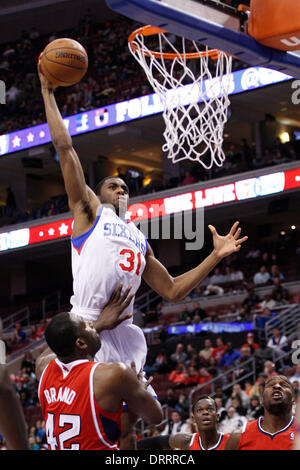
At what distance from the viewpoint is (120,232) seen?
164 inches

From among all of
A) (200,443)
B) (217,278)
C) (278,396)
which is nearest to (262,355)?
(217,278)

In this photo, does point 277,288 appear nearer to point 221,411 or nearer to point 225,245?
point 221,411

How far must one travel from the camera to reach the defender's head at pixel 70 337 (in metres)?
3.27

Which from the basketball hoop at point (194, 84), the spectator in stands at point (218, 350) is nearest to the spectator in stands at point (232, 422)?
the spectator in stands at point (218, 350)

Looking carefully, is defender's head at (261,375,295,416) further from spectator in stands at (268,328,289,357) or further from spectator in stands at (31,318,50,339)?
spectator in stands at (31,318,50,339)

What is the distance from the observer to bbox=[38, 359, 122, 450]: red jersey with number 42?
318cm

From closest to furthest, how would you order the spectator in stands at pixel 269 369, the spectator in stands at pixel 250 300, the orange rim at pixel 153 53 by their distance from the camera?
the orange rim at pixel 153 53 < the spectator in stands at pixel 269 369 < the spectator in stands at pixel 250 300

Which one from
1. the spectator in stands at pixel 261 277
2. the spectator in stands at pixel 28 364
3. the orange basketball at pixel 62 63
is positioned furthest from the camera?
the spectator in stands at pixel 261 277

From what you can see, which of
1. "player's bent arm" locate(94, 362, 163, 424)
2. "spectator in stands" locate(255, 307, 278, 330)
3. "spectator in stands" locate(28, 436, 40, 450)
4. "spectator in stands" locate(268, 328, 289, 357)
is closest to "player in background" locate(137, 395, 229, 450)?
"player's bent arm" locate(94, 362, 163, 424)

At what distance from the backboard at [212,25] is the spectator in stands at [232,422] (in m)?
5.33

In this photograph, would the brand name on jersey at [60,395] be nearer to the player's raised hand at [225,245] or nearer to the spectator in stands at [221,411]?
the player's raised hand at [225,245]

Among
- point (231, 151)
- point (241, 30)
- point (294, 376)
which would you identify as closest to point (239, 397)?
point (294, 376)

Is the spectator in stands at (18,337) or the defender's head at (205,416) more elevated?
the spectator in stands at (18,337)
